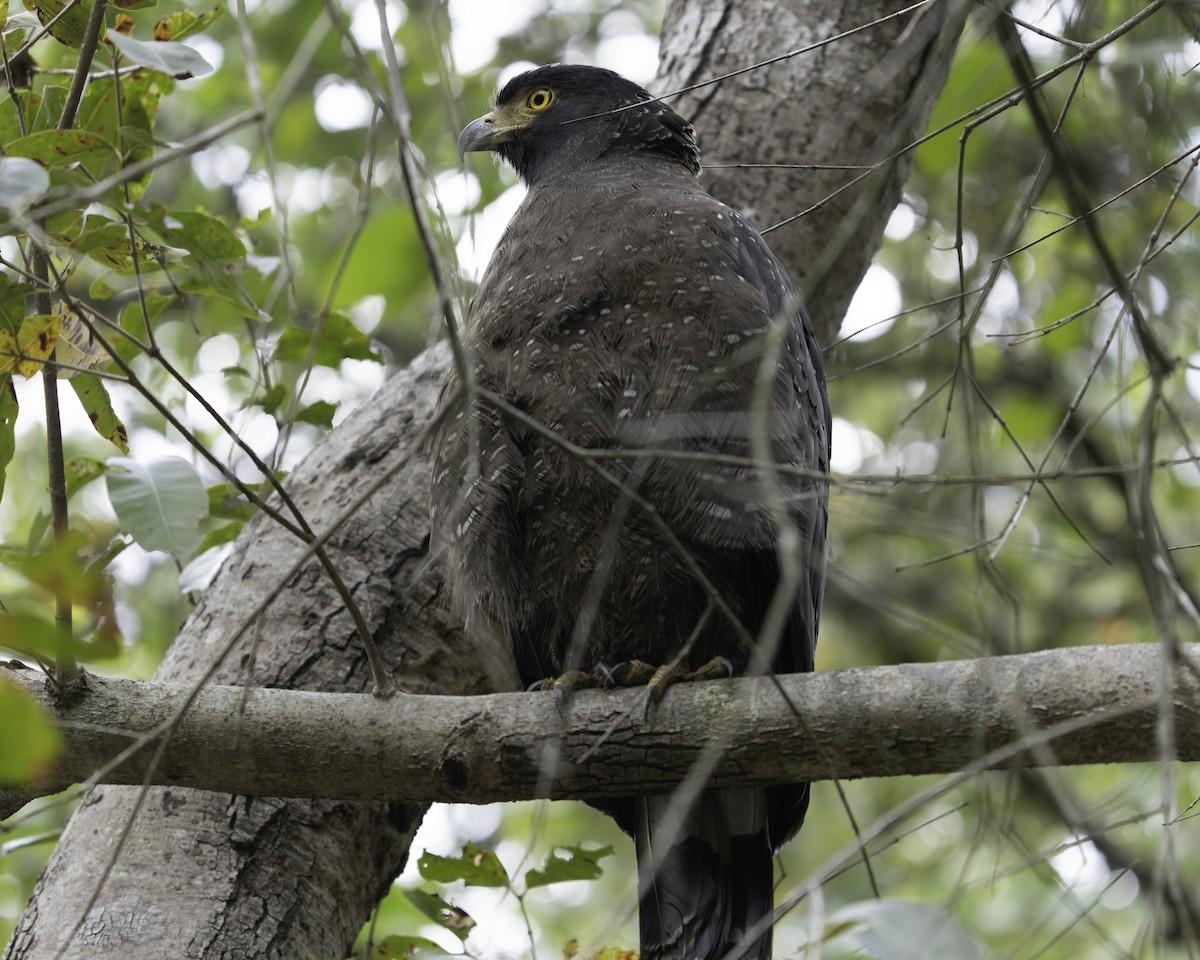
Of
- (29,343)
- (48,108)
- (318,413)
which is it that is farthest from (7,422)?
(318,413)

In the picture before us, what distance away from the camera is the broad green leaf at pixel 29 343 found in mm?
2320

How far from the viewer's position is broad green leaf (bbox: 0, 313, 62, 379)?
2.32 metres

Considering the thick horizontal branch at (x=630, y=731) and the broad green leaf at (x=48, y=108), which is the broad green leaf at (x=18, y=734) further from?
the broad green leaf at (x=48, y=108)

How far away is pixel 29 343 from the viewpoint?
2.36 metres

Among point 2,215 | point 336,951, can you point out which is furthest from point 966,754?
point 2,215

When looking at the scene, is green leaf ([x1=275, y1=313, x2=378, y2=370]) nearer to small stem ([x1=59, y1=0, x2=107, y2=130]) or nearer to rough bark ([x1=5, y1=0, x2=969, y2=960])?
rough bark ([x1=5, y1=0, x2=969, y2=960])

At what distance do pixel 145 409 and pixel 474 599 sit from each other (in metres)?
3.36

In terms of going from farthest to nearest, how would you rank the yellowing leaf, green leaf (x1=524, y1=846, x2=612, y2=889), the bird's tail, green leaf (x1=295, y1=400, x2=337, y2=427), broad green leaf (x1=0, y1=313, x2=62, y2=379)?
green leaf (x1=295, y1=400, x2=337, y2=427), the bird's tail, green leaf (x1=524, y1=846, x2=612, y2=889), the yellowing leaf, broad green leaf (x1=0, y1=313, x2=62, y2=379)

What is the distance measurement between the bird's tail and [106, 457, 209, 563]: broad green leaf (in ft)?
5.00

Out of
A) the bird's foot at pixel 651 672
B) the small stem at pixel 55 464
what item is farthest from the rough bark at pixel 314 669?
the bird's foot at pixel 651 672

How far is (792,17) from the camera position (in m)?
4.34

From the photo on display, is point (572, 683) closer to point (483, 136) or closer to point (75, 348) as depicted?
point (75, 348)

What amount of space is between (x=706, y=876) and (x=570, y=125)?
8.36 ft

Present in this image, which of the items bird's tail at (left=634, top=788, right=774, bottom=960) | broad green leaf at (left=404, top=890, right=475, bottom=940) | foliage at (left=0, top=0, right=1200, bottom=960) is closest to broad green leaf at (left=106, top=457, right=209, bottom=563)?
foliage at (left=0, top=0, right=1200, bottom=960)
